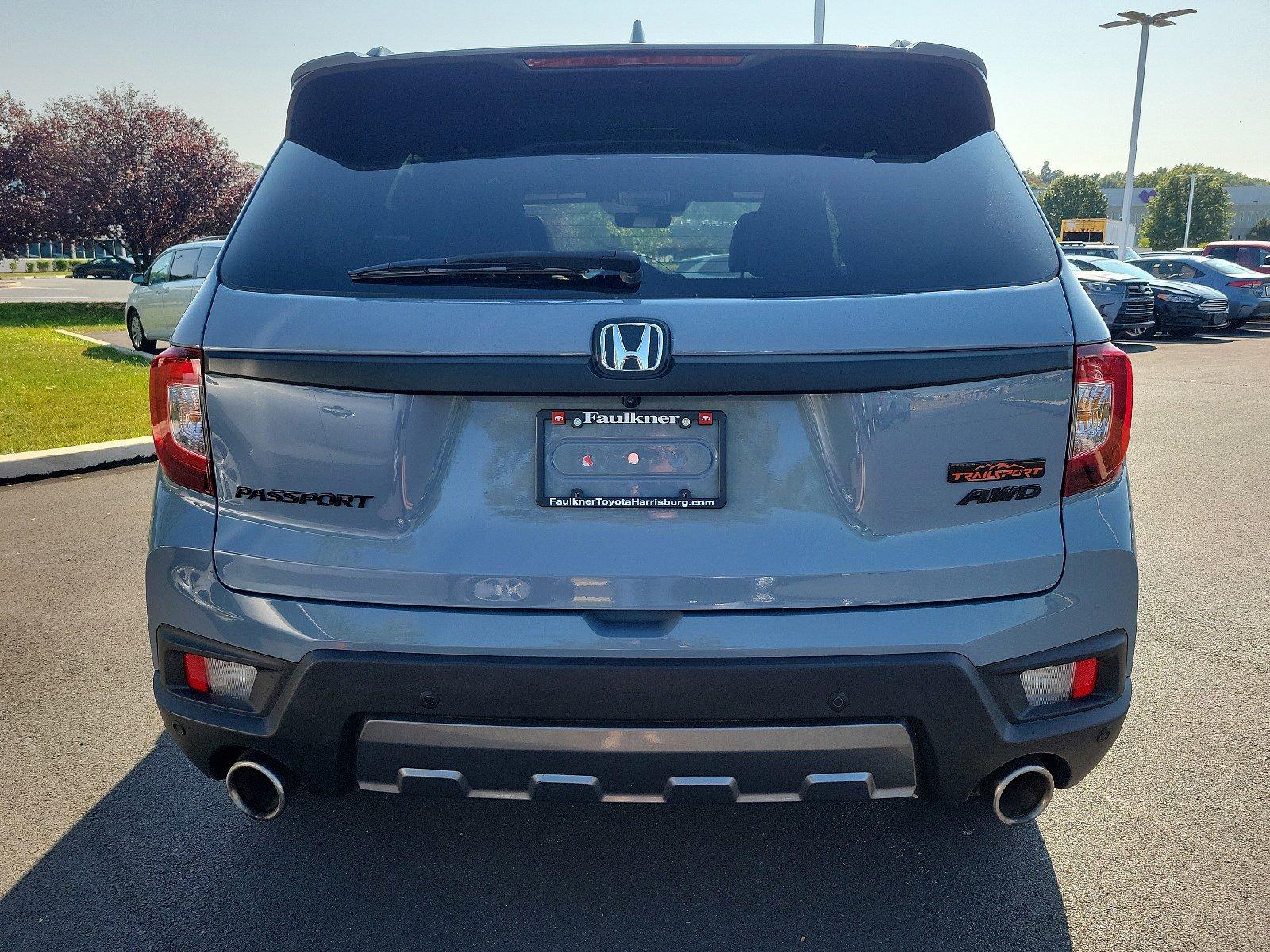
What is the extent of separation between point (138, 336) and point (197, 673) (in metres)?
17.1

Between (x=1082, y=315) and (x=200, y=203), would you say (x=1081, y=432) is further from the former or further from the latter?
(x=200, y=203)

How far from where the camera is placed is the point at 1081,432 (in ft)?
7.06

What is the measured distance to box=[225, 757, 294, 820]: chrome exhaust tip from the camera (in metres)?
2.30

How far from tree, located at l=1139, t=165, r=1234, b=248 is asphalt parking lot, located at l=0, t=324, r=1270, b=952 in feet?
437

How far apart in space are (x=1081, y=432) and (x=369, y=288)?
1438mm

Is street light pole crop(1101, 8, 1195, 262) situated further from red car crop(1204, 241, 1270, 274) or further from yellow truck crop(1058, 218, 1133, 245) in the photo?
yellow truck crop(1058, 218, 1133, 245)

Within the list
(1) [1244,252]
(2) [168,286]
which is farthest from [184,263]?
(1) [1244,252]

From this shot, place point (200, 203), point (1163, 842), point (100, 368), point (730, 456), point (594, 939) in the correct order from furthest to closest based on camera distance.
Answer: point (200, 203) < point (100, 368) < point (1163, 842) < point (594, 939) < point (730, 456)

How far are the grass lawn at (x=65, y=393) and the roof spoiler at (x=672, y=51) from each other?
5.97 meters

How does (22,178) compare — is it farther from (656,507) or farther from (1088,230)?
(1088,230)

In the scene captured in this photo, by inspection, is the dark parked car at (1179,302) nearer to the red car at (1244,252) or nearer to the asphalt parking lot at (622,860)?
the red car at (1244,252)

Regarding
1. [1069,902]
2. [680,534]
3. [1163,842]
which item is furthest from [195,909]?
[1163,842]

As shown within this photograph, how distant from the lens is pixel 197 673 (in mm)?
2299

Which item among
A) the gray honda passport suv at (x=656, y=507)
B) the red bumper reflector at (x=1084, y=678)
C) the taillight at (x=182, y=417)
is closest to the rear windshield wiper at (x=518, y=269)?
the gray honda passport suv at (x=656, y=507)
